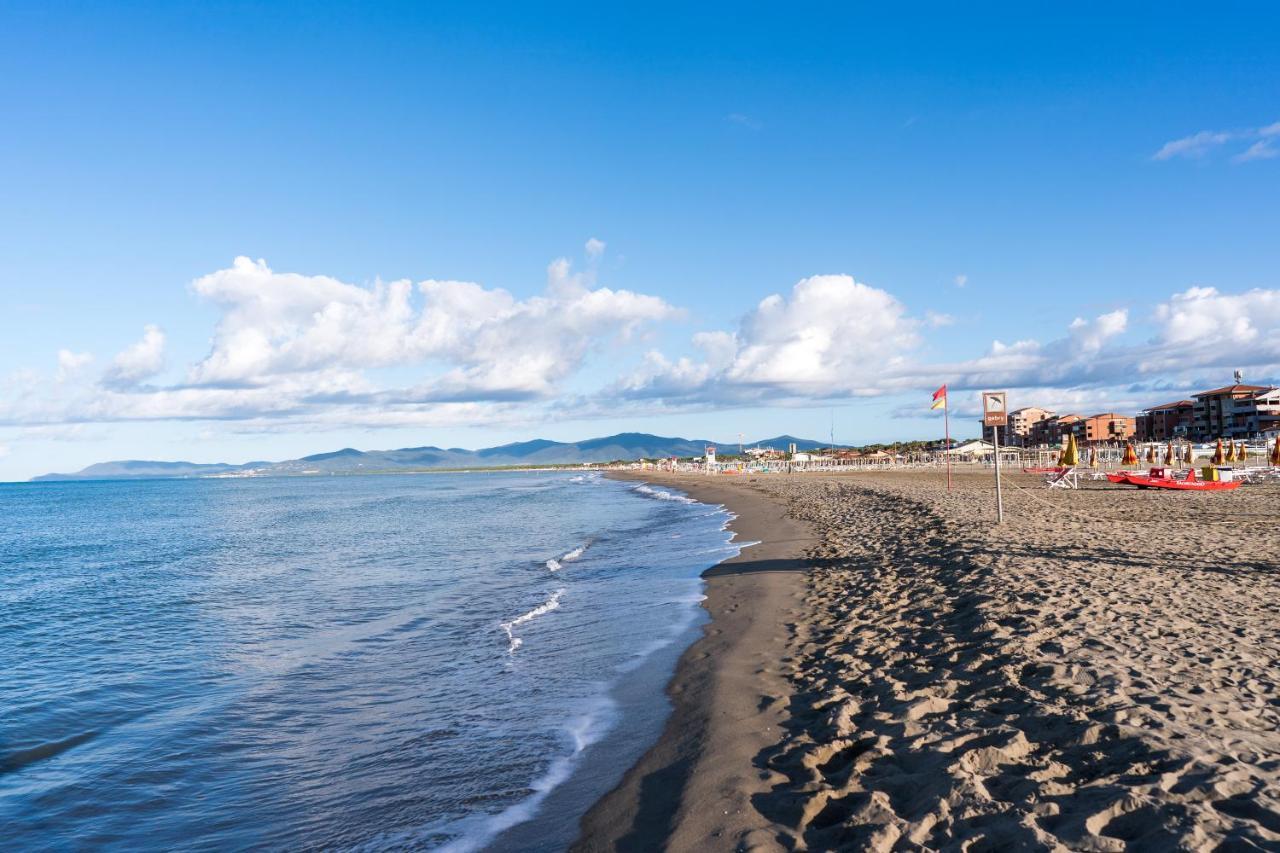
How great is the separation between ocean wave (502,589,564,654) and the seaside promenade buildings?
65797 mm

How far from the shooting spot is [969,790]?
15.8 feet

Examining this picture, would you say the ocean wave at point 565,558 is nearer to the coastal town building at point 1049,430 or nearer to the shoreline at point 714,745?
the shoreline at point 714,745

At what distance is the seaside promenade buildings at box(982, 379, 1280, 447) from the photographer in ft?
321

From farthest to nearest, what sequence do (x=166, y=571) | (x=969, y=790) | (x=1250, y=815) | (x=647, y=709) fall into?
(x=166, y=571) < (x=647, y=709) < (x=969, y=790) < (x=1250, y=815)

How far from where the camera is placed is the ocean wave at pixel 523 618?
11898 millimetres

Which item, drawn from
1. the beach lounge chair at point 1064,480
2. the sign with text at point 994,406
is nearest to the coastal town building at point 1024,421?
the beach lounge chair at point 1064,480

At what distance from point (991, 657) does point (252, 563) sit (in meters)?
24.2

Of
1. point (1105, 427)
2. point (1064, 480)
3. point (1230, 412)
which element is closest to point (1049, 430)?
point (1105, 427)

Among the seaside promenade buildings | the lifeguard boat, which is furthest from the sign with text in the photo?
the seaside promenade buildings

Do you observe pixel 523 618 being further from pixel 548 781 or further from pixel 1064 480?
pixel 1064 480

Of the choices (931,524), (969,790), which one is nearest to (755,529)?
(931,524)

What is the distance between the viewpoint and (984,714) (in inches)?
243

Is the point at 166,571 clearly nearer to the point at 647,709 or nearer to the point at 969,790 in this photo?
the point at 647,709

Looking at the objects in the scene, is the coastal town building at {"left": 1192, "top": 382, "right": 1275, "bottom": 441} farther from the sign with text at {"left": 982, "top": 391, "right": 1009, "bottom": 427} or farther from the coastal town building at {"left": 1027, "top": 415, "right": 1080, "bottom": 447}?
the sign with text at {"left": 982, "top": 391, "right": 1009, "bottom": 427}
